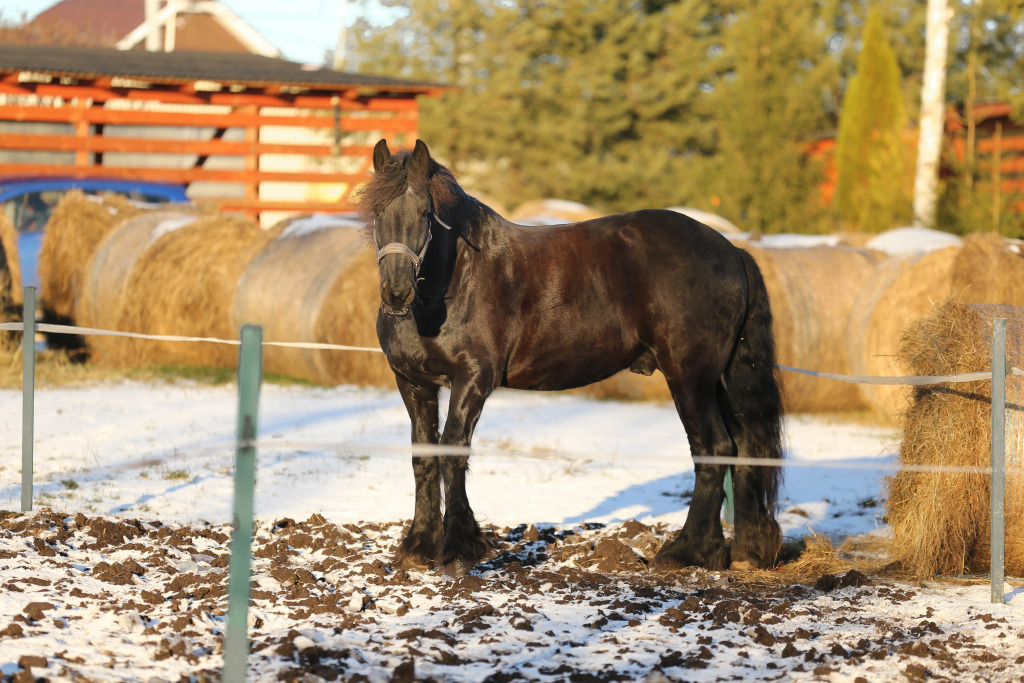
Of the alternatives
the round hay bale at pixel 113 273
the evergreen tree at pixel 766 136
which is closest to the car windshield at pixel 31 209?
the round hay bale at pixel 113 273

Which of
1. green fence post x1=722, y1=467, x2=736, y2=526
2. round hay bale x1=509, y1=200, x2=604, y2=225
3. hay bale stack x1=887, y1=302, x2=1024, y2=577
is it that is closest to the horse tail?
green fence post x1=722, y1=467, x2=736, y2=526

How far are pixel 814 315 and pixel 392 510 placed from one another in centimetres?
611

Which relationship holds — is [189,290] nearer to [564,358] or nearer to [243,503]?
[564,358]

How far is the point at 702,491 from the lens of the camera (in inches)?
215

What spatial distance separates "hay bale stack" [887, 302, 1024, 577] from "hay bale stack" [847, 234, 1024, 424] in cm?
293

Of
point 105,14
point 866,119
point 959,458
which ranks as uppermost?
point 105,14

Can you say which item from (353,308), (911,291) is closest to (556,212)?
(353,308)

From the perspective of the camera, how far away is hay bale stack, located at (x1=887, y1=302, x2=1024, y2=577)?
527cm

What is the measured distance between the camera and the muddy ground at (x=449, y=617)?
145 inches

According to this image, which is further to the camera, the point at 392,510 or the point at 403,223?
the point at 392,510

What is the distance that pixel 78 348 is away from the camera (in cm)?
1260

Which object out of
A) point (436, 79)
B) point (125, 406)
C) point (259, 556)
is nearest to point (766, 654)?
point (259, 556)

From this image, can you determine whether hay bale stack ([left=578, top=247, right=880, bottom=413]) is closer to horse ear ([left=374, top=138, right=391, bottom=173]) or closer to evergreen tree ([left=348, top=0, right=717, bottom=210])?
horse ear ([left=374, top=138, right=391, bottom=173])

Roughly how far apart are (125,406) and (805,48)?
2119cm
